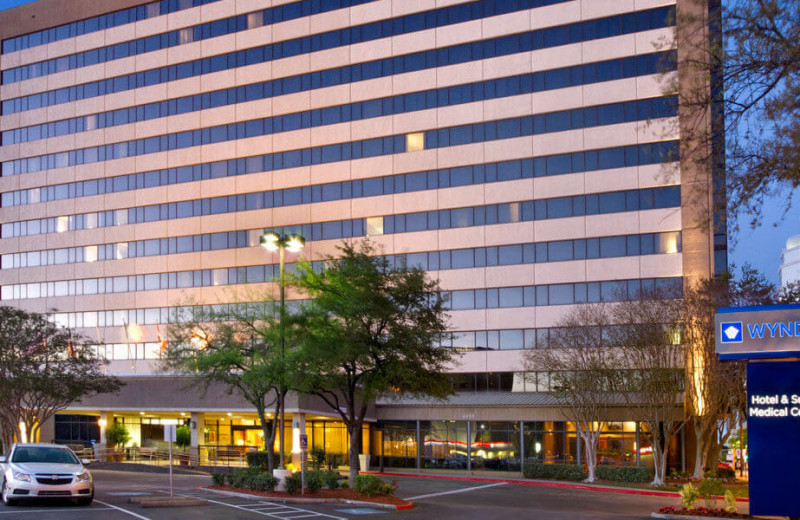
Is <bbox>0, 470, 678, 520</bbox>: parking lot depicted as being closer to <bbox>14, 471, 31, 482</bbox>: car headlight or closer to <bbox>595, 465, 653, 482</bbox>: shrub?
<bbox>14, 471, 31, 482</bbox>: car headlight

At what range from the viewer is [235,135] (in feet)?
214

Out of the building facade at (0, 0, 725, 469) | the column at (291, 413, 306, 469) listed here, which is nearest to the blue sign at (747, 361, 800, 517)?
the building facade at (0, 0, 725, 469)

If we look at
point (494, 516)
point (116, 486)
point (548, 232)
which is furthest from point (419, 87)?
point (494, 516)

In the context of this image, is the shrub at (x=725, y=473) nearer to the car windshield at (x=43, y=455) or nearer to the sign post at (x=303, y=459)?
the sign post at (x=303, y=459)

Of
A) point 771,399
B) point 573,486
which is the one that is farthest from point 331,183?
point 771,399

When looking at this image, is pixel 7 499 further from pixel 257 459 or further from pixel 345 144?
pixel 345 144

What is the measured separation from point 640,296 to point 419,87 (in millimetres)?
22058

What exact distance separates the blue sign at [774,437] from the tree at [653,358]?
2072cm

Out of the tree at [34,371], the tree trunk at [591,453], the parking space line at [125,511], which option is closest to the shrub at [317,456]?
the tree at [34,371]

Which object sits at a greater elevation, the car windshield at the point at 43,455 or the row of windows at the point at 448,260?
the row of windows at the point at 448,260

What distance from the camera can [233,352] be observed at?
3578cm

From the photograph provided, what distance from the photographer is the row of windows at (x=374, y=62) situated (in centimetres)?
5300

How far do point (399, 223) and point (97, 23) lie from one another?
35452 mm

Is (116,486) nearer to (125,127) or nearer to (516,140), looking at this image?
(516,140)
